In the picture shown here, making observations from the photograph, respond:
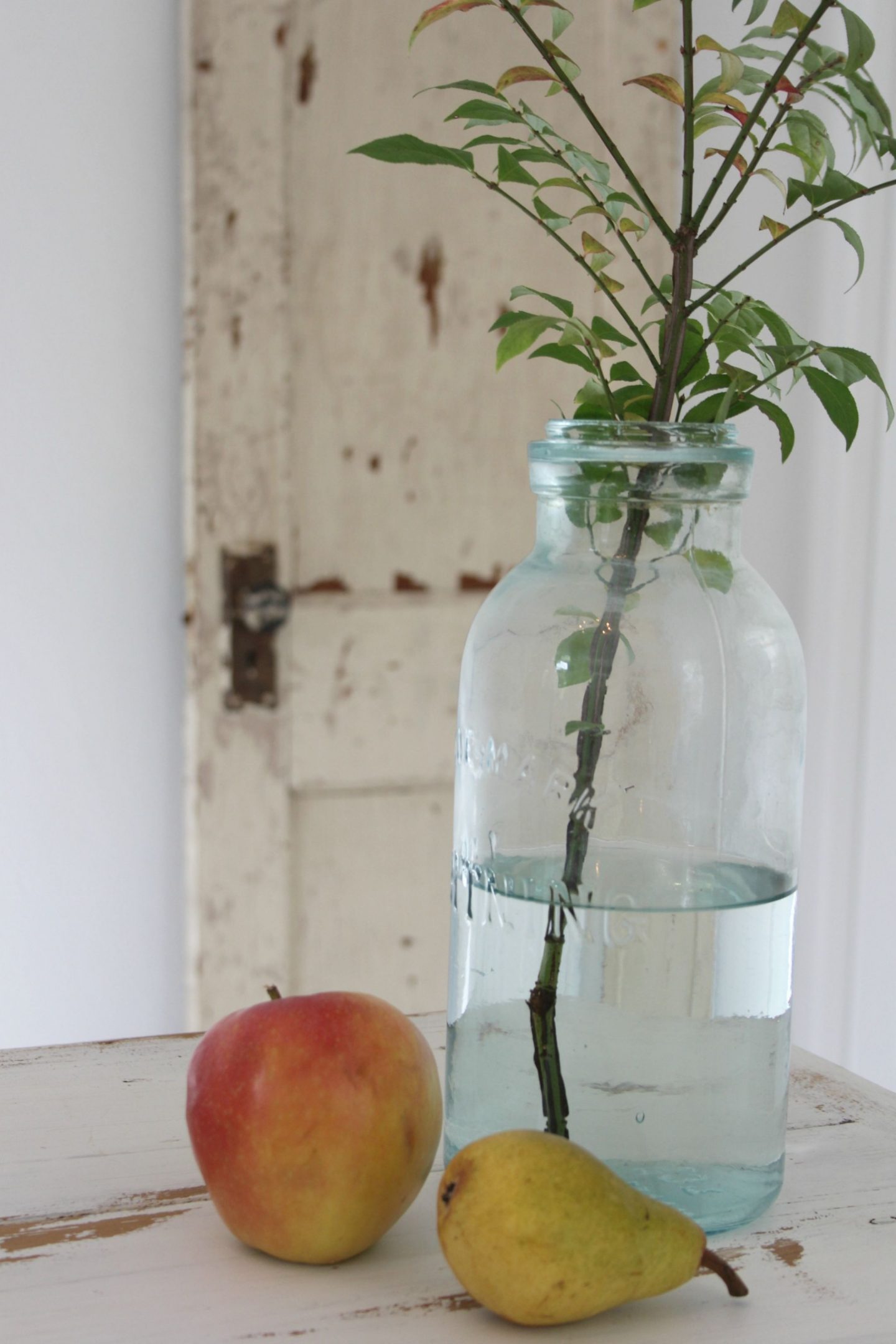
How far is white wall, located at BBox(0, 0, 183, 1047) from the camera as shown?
5.03ft

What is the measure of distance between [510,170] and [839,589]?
1338mm

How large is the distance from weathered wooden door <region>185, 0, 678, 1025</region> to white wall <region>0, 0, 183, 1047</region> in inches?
3.6

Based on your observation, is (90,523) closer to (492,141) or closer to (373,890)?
(373,890)

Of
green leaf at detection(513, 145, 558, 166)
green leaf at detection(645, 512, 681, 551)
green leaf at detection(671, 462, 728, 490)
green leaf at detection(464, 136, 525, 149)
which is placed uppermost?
green leaf at detection(464, 136, 525, 149)

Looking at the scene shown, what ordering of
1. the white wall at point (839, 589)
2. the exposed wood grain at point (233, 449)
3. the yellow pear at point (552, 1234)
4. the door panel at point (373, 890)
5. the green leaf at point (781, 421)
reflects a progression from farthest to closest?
the white wall at point (839, 589), the door panel at point (373, 890), the exposed wood grain at point (233, 449), the green leaf at point (781, 421), the yellow pear at point (552, 1234)

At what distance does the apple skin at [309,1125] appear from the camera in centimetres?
52

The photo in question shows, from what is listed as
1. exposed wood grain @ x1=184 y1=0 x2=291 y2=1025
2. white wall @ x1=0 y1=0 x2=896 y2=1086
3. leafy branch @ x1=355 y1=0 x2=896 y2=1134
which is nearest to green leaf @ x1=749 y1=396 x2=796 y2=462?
leafy branch @ x1=355 y1=0 x2=896 y2=1134

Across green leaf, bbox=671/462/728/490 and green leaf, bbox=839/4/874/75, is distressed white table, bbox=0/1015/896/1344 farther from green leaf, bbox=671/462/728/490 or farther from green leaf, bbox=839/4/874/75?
green leaf, bbox=839/4/874/75

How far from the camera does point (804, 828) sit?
1852 mm

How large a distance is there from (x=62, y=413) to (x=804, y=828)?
3.60ft

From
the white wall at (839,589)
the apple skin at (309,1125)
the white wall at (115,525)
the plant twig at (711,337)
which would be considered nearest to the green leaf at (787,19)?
the plant twig at (711,337)

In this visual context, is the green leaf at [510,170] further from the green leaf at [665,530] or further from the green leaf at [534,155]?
the green leaf at [665,530]

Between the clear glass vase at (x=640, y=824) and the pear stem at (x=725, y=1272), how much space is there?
58 mm

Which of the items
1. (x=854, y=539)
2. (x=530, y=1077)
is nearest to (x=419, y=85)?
(x=854, y=539)
